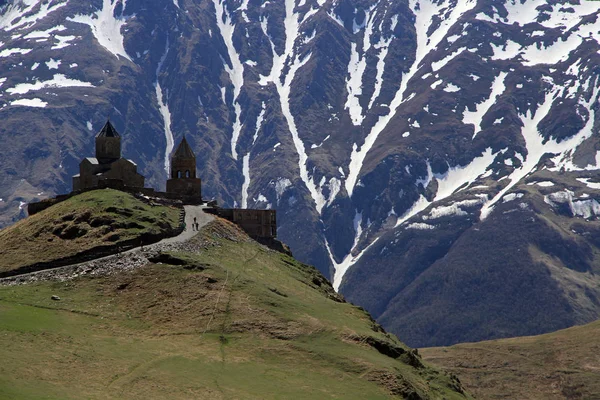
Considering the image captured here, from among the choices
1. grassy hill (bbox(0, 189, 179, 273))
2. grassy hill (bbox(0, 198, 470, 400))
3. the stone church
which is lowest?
grassy hill (bbox(0, 198, 470, 400))

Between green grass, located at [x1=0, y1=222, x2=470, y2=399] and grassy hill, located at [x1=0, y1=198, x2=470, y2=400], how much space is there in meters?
0.09

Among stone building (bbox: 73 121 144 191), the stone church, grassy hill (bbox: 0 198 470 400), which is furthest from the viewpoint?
stone building (bbox: 73 121 144 191)

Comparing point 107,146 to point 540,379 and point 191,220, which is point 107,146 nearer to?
point 191,220

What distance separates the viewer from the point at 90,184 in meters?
137

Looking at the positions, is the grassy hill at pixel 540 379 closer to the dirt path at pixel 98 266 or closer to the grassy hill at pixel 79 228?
the grassy hill at pixel 79 228

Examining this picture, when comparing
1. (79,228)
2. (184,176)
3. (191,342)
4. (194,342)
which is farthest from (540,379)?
(191,342)

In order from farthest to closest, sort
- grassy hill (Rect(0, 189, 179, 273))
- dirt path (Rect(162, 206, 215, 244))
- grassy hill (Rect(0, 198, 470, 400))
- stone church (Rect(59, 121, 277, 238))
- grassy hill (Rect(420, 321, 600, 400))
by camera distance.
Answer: grassy hill (Rect(420, 321, 600, 400)) → stone church (Rect(59, 121, 277, 238)) → dirt path (Rect(162, 206, 215, 244)) → grassy hill (Rect(0, 189, 179, 273)) → grassy hill (Rect(0, 198, 470, 400))

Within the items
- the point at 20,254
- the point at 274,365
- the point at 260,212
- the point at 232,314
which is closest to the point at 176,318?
the point at 232,314

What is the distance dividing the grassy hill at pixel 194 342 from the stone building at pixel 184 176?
129 ft

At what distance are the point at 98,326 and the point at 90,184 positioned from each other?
5804cm

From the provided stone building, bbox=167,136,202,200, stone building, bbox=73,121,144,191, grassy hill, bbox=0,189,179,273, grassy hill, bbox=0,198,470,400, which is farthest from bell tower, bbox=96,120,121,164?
grassy hill, bbox=0,198,470,400

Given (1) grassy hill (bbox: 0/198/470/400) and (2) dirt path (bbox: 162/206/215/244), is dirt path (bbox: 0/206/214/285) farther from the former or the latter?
(2) dirt path (bbox: 162/206/215/244)

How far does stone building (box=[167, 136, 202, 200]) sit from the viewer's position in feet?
461

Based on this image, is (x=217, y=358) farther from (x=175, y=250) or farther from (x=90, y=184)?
(x=90, y=184)
